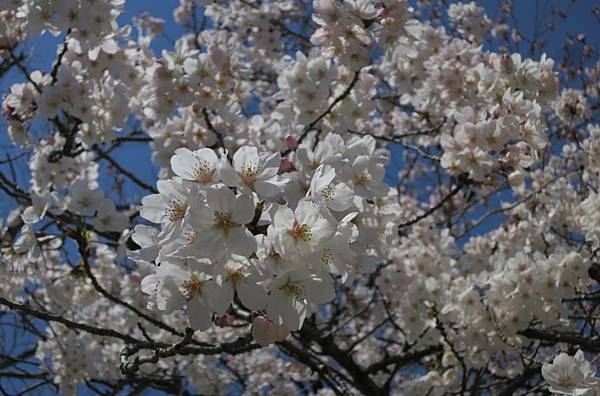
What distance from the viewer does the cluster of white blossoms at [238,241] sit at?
1.45 meters

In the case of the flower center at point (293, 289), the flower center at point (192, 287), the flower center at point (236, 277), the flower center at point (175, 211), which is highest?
the flower center at point (175, 211)

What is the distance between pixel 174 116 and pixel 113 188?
2.99 meters

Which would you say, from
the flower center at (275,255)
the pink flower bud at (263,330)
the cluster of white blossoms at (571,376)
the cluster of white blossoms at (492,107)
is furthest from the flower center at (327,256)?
the cluster of white blossoms at (492,107)

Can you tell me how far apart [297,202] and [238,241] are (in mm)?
364

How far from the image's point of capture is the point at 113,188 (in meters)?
6.37

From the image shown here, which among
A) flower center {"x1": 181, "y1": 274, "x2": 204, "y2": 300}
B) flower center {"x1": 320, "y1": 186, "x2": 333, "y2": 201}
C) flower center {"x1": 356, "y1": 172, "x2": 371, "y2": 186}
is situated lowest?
flower center {"x1": 181, "y1": 274, "x2": 204, "y2": 300}

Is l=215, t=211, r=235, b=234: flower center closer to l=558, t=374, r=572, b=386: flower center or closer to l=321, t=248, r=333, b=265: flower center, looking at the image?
l=321, t=248, r=333, b=265: flower center

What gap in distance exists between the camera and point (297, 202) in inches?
69.8

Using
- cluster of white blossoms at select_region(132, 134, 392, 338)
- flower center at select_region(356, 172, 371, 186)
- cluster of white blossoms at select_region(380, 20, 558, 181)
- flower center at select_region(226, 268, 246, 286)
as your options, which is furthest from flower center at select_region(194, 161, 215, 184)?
cluster of white blossoms at select_region(380, 20, 558, 181)

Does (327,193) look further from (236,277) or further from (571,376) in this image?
(571,376)

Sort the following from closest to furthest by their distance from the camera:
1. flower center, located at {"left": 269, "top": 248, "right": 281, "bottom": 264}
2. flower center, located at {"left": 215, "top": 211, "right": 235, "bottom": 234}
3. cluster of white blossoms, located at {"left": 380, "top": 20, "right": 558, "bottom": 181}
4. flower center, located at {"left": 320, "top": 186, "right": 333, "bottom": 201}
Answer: flower center, located at {"left": 215, "top": 211, "right": 235, "bottom": 234} < flower center, located at {"left": 269, "top": 248, "right": 281, "bottom": 264} < flower center, located at {"left": 320, "top": 186, "right": 333, "bottom": 201} < cluster of white blossoms, located at {"left": 380, "top": 20, "right": 558, "bottom": 181}

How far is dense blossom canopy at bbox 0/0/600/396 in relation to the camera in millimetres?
1547

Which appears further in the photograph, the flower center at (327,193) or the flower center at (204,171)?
the flower center at (327,193)

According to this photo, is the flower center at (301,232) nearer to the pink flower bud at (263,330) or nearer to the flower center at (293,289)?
the flower center at (293,289)
